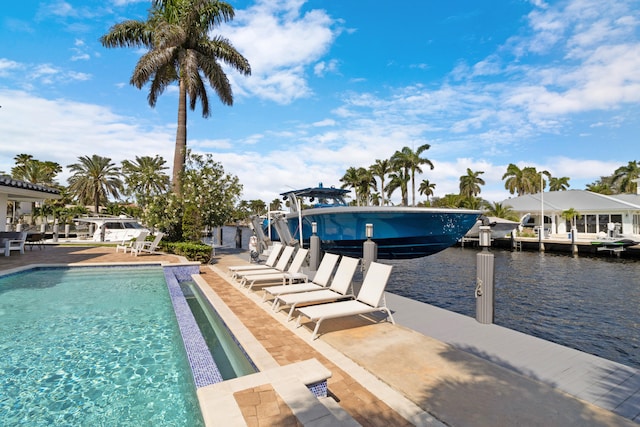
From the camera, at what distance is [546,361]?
13.4ft

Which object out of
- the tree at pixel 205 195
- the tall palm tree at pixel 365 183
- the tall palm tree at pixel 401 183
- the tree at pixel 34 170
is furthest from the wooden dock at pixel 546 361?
the tall palm tree at pixel 365 183

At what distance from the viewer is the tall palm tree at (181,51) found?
18688mm

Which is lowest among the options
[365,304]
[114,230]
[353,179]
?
[365,304]

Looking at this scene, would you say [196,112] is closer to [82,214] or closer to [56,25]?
[56,25]

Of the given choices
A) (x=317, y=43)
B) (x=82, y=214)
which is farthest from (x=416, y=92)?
(x=82, y=214)

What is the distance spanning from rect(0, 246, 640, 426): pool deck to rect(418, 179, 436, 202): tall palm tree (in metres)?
62.4

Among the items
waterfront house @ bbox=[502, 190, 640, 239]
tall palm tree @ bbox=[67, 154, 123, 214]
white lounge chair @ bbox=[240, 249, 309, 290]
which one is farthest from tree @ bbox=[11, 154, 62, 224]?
waterfront house @ bbox=[502, 190, 640, 239]

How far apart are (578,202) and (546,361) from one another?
4841 centimetres

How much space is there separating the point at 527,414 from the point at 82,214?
150 ft

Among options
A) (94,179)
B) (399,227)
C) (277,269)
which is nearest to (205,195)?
(277,269)

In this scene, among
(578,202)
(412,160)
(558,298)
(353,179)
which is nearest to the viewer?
(558,298)

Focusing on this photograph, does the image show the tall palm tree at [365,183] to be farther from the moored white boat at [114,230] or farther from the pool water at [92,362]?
the pool water at [92,362]

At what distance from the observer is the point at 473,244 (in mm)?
37031

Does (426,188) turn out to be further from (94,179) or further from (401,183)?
(94,179)
